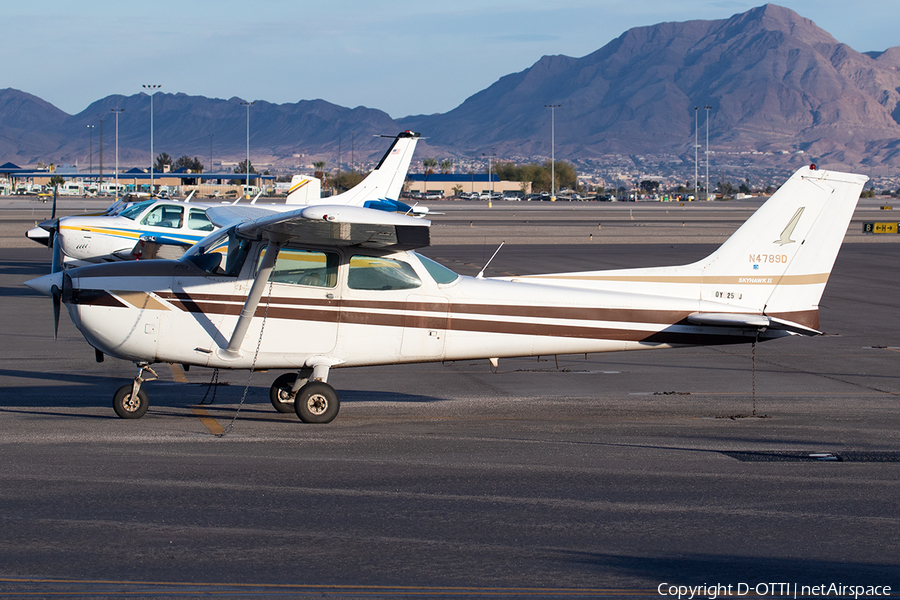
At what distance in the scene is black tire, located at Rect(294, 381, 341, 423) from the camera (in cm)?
912

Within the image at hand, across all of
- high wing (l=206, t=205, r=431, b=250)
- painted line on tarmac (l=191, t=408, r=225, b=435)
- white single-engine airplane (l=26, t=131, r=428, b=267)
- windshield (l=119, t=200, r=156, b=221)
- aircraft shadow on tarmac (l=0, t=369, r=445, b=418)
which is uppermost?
windshield (l=119, t=200, r=156, b=221)

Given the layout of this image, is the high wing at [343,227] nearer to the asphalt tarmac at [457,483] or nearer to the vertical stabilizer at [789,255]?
the asphalt tarmac at [457,483]

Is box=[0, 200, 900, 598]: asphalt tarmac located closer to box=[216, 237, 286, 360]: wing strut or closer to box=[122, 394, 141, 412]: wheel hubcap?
box=[122, 394, 141, 412]: wheel hubcap

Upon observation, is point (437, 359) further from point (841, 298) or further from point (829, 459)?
point (841, 298)

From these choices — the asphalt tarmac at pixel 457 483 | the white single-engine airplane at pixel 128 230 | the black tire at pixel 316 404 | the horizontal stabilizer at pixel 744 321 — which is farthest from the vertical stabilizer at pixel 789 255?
the white single-engine airplane at pixel 128 230

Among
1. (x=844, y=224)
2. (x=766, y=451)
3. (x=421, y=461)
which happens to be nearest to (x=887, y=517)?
(x=766, y=451)

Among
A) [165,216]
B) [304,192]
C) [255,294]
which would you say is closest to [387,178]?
[304,192]

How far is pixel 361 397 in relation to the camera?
10773 mm

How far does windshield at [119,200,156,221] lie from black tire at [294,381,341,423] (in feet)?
42.3

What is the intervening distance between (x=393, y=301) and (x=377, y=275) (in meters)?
0.31

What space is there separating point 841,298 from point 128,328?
17378mm

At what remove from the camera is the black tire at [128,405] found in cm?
927

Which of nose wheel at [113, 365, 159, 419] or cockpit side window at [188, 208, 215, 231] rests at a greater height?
cockpit side window at [188, 208, 215, 231]

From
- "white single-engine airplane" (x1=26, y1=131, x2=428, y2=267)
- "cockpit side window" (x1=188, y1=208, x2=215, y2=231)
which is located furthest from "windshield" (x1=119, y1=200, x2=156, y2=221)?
"cockpit side window" (x1=188, y1=208, x2=215, y2=231)
